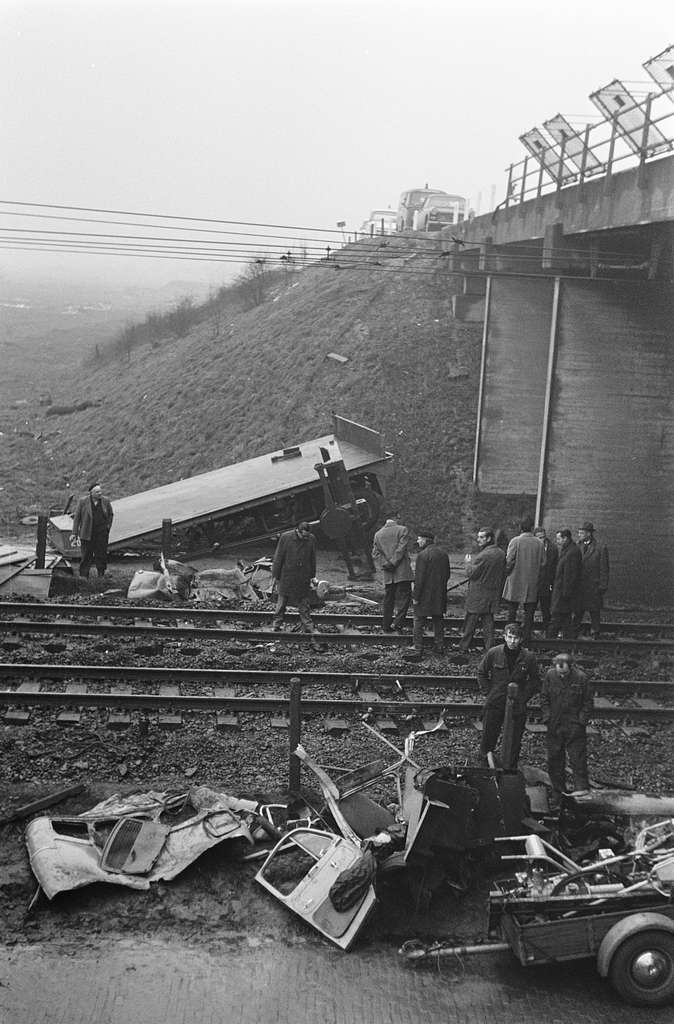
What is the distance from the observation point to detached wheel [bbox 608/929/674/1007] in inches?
234

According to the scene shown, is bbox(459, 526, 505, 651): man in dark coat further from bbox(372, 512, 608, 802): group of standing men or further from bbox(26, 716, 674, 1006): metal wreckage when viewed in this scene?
bbox(26, 716, 674, 1006): metal wreckage

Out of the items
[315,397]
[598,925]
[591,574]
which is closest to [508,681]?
[598,925]

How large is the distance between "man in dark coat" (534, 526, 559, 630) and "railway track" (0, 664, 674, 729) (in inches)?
85.6

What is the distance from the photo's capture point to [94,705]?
10.1 m

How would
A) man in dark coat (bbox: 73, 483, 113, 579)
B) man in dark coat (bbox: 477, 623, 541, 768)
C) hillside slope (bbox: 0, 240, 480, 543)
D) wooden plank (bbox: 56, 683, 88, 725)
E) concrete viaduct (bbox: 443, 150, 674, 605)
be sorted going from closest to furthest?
man in dark coat (bbox: 477, 623, 541, 768), wooden plank (bbox: 56, 683, 88, 725), man in dark coat (bbox: 73, 483, 113, 579), concrete viaduct (bbox: 443, 150, 674, 605), hillside slope (bbox: 0, 240, 480, 543)

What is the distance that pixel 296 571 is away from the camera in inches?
504

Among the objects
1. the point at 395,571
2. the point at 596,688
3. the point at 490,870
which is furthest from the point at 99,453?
the point at 490,870

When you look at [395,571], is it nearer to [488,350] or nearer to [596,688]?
[596,688]

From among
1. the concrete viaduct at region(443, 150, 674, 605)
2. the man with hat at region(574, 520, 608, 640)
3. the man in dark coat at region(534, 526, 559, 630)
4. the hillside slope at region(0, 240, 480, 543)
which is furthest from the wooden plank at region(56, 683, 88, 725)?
the hillside slope at region(0, 240, 480, 543)

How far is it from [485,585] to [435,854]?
5463mm

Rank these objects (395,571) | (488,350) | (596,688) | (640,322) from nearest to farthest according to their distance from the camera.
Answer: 1. (596,688)
2. (395,571)
3. (640,322)
4. (488,350)

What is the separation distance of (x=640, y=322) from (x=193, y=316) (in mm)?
28903

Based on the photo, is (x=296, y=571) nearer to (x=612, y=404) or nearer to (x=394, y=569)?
(x=394, y=569)

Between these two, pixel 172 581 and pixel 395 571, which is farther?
pixel 172 581
